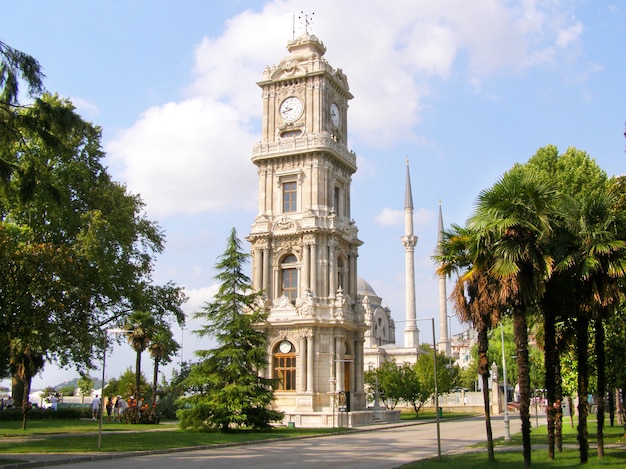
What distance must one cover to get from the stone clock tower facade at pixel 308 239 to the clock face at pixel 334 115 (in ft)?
0.30

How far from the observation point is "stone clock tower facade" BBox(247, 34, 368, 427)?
53594 millimetres

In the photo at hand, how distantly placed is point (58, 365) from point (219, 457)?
17.0 metres

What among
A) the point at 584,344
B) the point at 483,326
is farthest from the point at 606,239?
the point at 483,326

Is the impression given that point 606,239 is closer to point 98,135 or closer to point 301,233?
point 98,135

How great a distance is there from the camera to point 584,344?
21.7 meters

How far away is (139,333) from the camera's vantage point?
1896 inches

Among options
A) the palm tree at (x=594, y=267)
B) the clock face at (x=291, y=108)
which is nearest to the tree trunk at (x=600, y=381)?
the palm tree at (x=594, y=267)

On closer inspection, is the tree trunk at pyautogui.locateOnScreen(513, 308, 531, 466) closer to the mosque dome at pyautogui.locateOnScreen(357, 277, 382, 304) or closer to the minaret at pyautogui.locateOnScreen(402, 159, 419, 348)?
the minaret at pyautogui.locateOnScreen(402, 159, 419, 348)

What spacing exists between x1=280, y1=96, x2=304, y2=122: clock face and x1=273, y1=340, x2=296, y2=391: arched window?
61.6 feet

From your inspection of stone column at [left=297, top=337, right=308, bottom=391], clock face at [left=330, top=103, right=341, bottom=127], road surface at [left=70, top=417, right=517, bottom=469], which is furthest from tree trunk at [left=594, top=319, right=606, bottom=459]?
clock face at [left=330, top=103, right=341, bottom=127]

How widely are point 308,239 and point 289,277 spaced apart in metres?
3.72

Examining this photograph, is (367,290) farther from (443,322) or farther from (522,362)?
(522,362)

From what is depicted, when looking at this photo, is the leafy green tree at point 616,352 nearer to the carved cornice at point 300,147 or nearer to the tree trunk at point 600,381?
the tree trunk at point 600,381

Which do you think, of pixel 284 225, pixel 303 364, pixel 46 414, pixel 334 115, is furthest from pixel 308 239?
pixel 46 414
